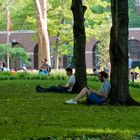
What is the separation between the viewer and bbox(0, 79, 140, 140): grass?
8523 mm

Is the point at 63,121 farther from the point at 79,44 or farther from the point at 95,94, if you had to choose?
the point at 79,44

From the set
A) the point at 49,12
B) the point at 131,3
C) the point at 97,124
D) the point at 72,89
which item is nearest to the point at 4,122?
the point at 97,124

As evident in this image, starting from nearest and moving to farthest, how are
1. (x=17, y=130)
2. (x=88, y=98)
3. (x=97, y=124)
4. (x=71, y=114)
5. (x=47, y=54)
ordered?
(x=17, y=130)
(x=97, y=124)
(x=71, y=114)
(x=88, y=98)
(x=47, y=54)

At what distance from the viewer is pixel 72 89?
1725 cm

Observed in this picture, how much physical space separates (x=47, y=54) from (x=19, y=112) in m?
24.3

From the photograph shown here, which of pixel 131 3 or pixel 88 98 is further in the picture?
pixel 131 3

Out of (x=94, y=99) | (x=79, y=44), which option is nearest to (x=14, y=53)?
(x=79, y=44)

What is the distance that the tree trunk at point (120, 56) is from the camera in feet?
43.9

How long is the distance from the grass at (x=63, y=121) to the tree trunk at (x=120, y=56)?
23.6 inches

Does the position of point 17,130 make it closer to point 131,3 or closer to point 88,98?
point 88,98

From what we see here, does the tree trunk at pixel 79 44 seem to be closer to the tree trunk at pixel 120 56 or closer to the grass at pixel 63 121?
the grass at pixel 63 121

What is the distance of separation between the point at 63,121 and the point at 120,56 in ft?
12.7

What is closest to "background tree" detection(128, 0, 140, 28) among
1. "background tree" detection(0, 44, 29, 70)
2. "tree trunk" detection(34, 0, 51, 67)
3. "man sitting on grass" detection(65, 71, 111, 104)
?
"background tree" detection(0, 44, 29, 70)

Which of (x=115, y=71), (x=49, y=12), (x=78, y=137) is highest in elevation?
(x=49, y=12)
